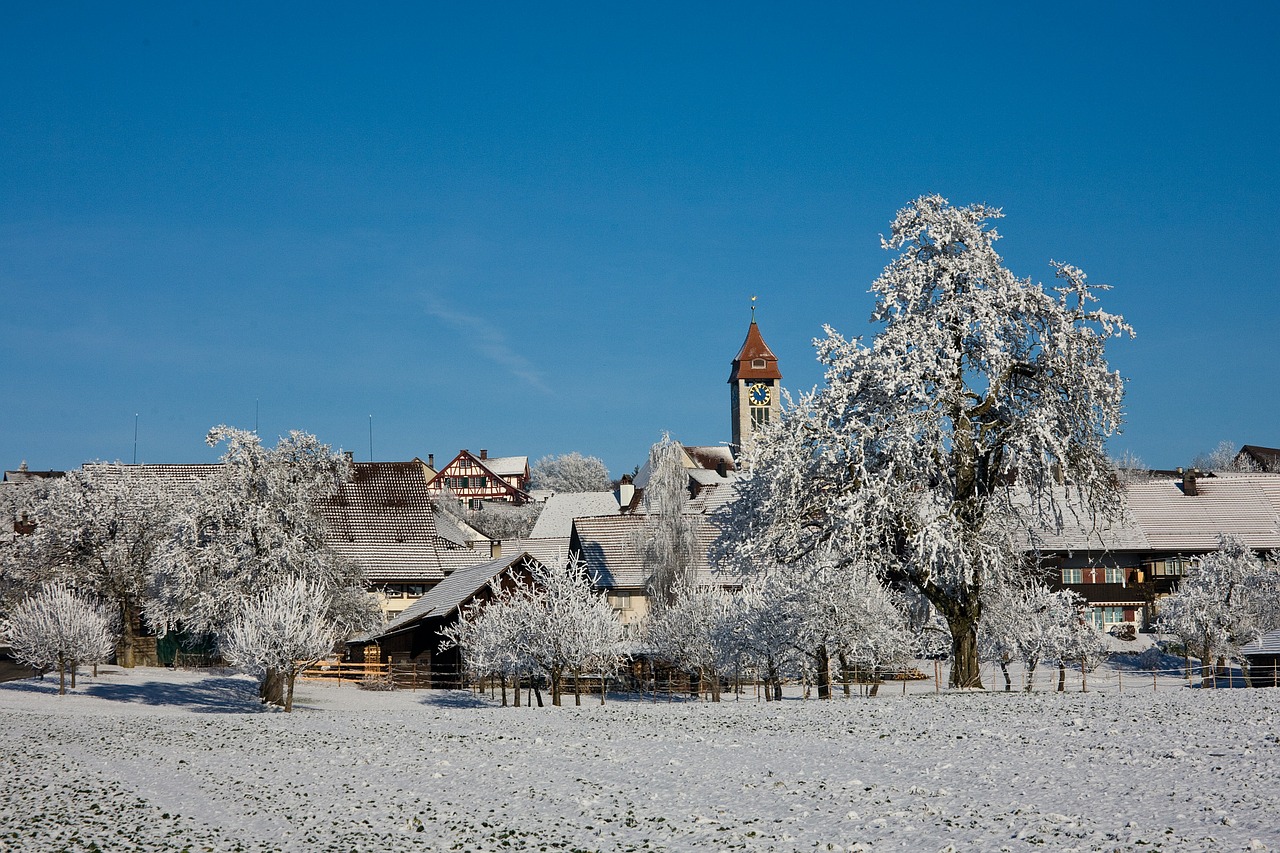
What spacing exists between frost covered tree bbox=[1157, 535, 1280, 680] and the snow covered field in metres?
27.9

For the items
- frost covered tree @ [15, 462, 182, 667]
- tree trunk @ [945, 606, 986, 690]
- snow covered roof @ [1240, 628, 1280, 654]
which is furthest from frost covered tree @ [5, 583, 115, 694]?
snow covered roof @ [1240, 628, 1280, 654]

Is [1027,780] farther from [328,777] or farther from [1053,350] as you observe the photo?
[1053,350]

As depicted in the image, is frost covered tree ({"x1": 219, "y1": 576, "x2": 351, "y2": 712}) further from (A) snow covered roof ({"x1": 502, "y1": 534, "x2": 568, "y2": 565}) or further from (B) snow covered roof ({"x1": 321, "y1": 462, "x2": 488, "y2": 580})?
(A) snow covered roof ({"x1": 502, "y1": 534, "x2": 568, "y2": 565})

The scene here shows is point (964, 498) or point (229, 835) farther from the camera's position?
point (964, 498)

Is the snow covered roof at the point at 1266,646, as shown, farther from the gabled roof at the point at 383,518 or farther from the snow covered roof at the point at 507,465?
the snow covered roof at the point at 507,465

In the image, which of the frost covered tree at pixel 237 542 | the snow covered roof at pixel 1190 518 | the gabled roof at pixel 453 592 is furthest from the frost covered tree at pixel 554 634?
the snow covered roof at pixel 1190 518

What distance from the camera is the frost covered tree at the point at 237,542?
4828cm

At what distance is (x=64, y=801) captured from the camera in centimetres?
2023

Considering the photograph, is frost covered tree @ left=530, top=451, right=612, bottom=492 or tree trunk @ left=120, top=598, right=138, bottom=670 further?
frost covered tree @ left=530, top=451, right=612, bottom=492

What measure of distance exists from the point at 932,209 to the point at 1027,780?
17225 millimetres

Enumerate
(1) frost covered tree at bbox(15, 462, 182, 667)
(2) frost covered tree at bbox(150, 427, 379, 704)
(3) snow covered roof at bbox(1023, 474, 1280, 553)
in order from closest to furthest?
(2) frost covered tree at bbox(150, 427, 379, 704), (1) frost covered tree at bbox(15, 462, 182, 667), (3) snow covered roof at bbox(1023, 474, 1280, 553)

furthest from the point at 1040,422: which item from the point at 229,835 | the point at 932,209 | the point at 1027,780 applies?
the point at 229,835

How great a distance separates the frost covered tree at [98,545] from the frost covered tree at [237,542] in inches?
423

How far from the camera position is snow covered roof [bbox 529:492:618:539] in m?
110
